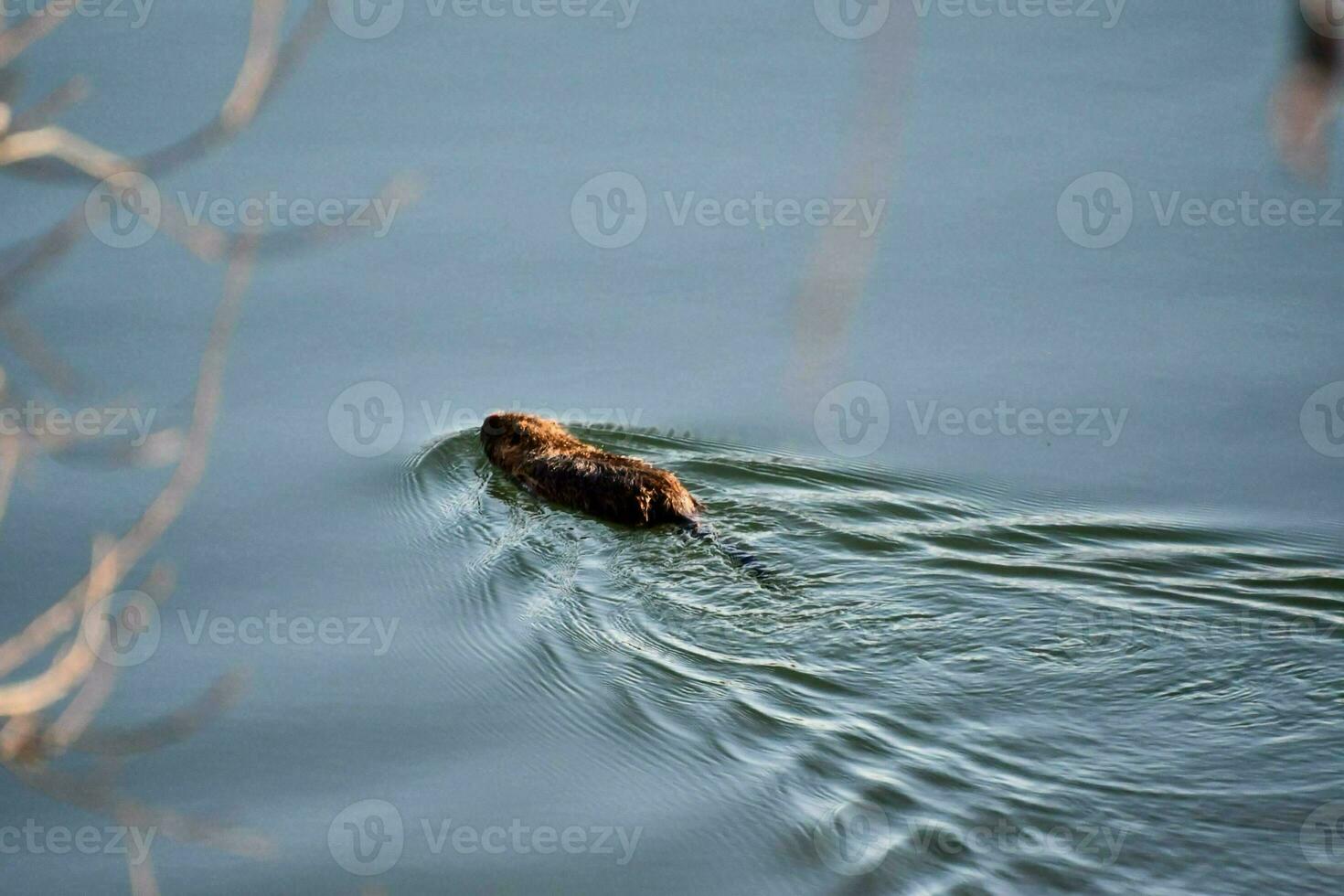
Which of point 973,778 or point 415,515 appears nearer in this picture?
point 973,778

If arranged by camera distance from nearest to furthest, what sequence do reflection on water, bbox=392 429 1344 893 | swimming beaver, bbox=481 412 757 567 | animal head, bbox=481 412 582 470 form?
1. reflection on water, bbox=392 429 1344 893
2. swimming beaver, bbox=481 412 757 567
3. animal head, bbox=481 412 582 470

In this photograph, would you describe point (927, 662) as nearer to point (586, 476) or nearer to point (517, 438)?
point (586, 476)

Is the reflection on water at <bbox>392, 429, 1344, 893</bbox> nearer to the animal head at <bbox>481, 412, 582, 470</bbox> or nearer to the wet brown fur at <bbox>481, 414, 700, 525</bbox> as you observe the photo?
the wet brown fur at <bbox>481, 414, 700, 525</bbox>

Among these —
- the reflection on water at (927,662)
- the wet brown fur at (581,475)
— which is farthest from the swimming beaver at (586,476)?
the reflection on water at (927,662)

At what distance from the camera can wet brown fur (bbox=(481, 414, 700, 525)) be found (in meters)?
7.76

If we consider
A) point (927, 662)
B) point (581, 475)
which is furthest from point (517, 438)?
point (927, 662)

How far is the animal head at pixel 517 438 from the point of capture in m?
8.43

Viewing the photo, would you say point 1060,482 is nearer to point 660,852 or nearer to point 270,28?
point 660,852

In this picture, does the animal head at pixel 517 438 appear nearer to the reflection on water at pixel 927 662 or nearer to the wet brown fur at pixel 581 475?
the wet brown fur at pixel 581 475

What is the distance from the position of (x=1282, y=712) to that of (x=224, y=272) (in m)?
7.29

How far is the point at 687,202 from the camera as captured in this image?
34.2 feet

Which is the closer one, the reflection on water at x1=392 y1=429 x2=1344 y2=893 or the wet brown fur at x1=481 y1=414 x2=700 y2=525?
the reflection on water at x1=392 y1=429 x2=1344 y2=893

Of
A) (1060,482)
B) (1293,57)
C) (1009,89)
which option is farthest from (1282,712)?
(1009,89)

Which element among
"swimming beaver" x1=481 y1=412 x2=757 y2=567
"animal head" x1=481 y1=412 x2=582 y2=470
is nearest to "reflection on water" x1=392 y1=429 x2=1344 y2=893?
"swimming beaver" x1=481 y1=412 x2=757 y2=567
